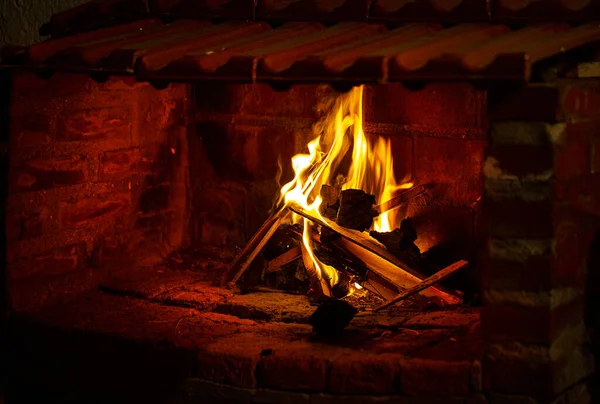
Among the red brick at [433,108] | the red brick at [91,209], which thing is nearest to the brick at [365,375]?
the red brick at [433,108]

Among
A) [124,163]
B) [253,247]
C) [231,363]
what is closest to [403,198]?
[253,247]

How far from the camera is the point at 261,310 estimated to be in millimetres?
5660

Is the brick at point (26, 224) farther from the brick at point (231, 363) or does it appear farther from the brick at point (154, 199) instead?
the brick at point (231, 363)

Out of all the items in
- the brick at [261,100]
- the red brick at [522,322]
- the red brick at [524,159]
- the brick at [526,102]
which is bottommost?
the red brick at [522,322]

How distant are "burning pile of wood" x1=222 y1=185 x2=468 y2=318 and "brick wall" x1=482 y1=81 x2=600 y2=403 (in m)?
0.97

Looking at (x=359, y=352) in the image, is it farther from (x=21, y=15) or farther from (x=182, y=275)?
(x=21, y=15)

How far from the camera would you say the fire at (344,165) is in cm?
611

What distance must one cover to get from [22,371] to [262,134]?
218cm

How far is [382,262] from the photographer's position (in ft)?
19.0

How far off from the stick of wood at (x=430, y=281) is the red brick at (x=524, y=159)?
1.14 m

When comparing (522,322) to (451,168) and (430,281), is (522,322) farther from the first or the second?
(451,168)

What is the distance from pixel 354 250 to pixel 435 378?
1.34m

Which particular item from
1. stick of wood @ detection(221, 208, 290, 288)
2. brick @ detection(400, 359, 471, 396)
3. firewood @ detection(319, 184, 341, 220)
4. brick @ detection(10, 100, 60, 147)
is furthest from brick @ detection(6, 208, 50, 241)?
brick @ detection(400, 359, 471, 396)

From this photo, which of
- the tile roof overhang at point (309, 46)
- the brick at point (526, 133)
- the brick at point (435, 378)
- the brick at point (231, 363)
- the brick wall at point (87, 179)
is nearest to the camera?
the tile roof overhang at point (309, 46)
